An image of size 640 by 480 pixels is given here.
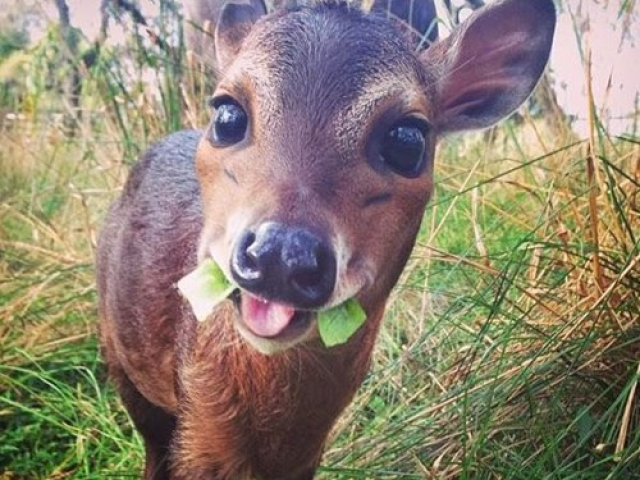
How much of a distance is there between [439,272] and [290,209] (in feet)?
1.69

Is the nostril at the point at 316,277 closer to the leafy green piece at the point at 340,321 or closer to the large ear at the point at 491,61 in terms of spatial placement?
the leafy green piece at the point at 340,321

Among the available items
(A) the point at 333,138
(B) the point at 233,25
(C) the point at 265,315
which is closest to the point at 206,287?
(C) the point at 265,315

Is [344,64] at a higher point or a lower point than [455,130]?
higher

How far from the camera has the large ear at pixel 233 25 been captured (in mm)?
1407

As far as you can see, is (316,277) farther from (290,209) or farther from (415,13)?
(415,13)

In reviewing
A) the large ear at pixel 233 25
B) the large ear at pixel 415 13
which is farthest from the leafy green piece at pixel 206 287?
the large ear at pixel 415 13

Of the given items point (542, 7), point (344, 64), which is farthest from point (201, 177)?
point (542, 7)

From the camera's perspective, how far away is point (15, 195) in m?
1.80

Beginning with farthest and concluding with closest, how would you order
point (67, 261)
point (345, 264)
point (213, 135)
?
point (67, 261) → point (213, 135) → point (345, 264)

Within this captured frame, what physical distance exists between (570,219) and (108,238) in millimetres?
695

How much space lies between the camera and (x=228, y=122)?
50.1 inches

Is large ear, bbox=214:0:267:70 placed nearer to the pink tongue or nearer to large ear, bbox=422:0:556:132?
large ear, bbox=422:0:556:132

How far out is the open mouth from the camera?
1.17 m

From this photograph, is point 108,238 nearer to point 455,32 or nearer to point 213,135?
point 213,135
